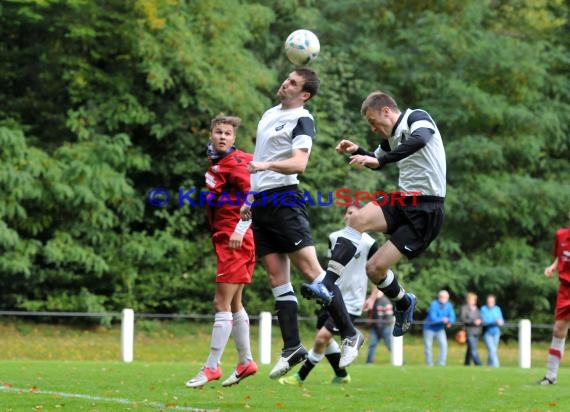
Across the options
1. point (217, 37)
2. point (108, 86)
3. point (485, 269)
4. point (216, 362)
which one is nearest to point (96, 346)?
point (108, 86)

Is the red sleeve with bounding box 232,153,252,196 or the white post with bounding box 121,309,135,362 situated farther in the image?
the white post with bounding box 121,309,135,362

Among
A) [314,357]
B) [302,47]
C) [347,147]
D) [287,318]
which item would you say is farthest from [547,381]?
[302,47]

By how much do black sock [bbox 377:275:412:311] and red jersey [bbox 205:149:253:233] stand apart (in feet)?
4.88

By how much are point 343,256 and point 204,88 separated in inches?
697

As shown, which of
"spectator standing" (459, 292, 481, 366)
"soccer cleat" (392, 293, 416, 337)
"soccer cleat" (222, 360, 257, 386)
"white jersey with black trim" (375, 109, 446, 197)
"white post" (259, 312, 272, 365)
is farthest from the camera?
"spectator standing" (459, 292, 481, 366)

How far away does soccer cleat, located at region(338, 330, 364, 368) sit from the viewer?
372 inches

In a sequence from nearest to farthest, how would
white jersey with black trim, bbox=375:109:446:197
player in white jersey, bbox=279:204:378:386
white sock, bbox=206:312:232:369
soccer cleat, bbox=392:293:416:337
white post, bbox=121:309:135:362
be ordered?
white jersey with black trim, bbox=375:109:446:197 → soccer cleat, bbox=392:293:416:337 → white sock, bbox=206:312:232:369 → player in white jersey, bbox=279:204:378:386 → white post, bbox=121:309:135:362

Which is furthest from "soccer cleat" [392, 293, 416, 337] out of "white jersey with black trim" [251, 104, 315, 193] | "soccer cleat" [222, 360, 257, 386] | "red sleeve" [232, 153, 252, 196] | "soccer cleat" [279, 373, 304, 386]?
"soccer cleat" [279, 373, 304, 386]

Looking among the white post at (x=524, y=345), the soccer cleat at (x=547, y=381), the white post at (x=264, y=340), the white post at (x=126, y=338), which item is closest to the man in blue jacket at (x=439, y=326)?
the white post at (x=524, y=345)

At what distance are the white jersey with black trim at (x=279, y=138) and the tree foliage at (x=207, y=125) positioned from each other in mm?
15949

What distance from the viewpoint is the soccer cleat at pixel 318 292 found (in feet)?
29.5

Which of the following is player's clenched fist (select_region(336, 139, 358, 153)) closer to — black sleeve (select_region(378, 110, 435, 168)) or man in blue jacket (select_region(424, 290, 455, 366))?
black sleeve (select_region(378, 110, 435, 168))

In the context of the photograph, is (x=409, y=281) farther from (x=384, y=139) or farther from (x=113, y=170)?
(x=384, y=139)

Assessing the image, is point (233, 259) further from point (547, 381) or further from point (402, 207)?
point (547, 381)
